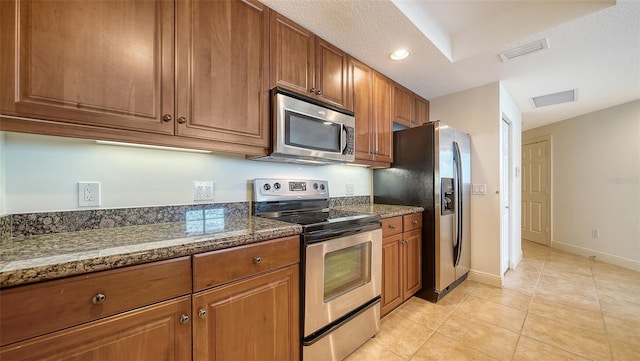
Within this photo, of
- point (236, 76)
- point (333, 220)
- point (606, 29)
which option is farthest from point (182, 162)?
point (606, 29)

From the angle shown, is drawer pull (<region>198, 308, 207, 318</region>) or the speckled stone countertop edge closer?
the speckled stone countertop edge

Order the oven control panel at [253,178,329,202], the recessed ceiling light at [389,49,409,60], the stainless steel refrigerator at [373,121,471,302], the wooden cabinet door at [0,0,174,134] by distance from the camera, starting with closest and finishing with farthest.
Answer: the wooden cabinet door at [0,0,174,134], the oven control panel at [253,178,329,202], the recessed ceiling light at [389,49,409,60], the stainless steel refrigerator at [373,121,471,302]

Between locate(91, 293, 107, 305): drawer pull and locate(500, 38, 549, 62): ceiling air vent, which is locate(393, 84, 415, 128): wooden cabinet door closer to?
locate(500, 38, 549, 62): ceiling air vent

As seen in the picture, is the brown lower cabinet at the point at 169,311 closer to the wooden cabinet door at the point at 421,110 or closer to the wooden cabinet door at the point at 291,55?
the wooden cabinet door at the point at 291,55

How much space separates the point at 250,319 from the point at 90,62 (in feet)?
4.25

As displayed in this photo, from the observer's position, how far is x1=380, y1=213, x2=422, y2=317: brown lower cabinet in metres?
1.98

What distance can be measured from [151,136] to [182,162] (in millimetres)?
354

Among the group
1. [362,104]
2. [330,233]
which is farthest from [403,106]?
[330,233]

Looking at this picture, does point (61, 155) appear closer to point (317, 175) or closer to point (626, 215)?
point (317, 175)

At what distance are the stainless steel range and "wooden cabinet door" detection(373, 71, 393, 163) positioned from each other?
85cm

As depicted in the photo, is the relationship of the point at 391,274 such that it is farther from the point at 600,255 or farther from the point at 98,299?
the point at 600,255

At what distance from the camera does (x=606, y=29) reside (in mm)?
1783

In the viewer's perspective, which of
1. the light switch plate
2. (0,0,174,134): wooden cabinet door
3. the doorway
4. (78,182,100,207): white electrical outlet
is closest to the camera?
(0,0,174,134): wooden cabinet door

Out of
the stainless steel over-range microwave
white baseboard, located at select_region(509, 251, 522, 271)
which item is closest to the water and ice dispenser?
the stainless steel over-range microwave
